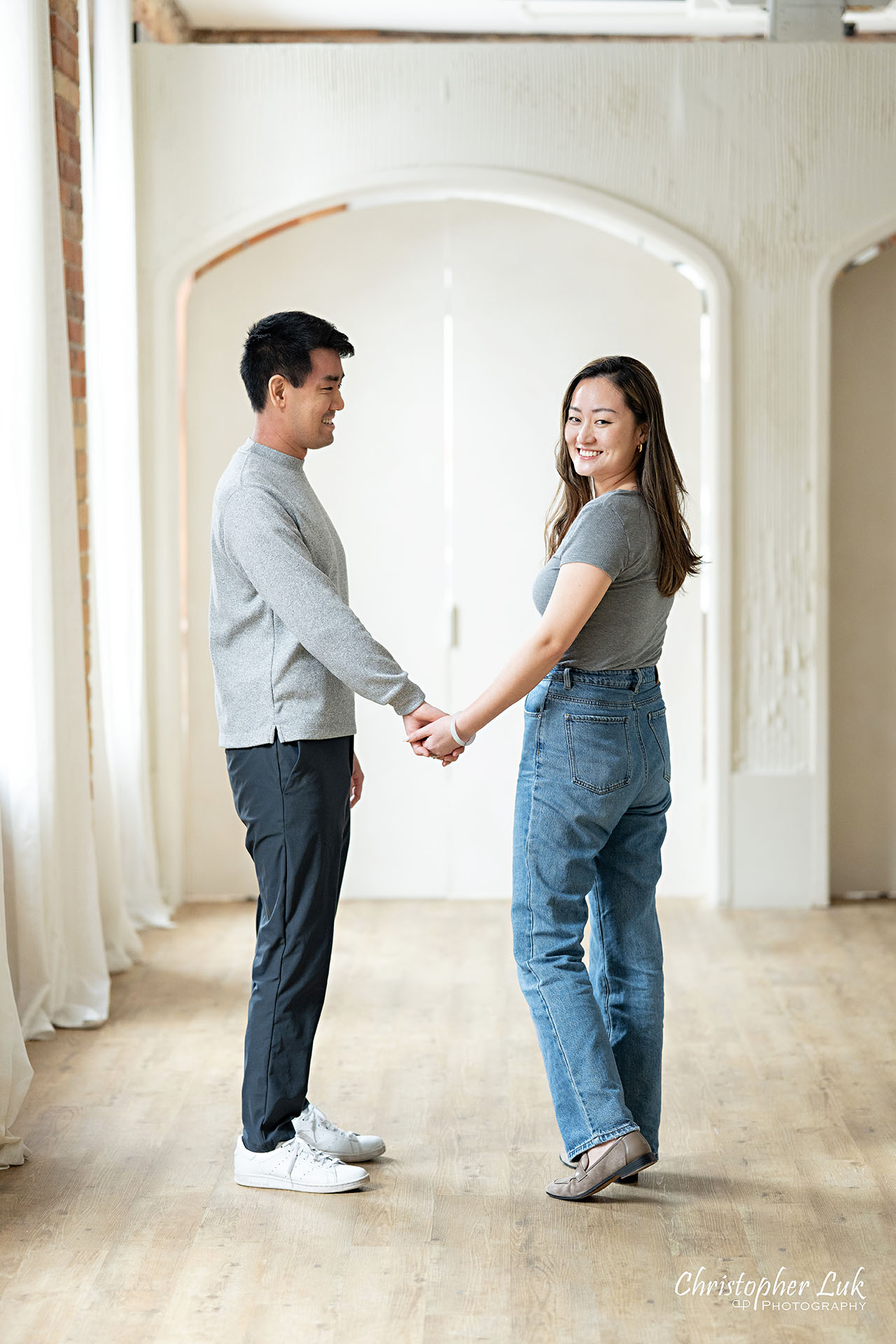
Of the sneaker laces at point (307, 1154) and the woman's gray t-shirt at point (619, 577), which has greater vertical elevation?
the woman's gray t-shirt at point (619, 577)

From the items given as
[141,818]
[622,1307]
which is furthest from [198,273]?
[622,1307]

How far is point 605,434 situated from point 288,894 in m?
0.98

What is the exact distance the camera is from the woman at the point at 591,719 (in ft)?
7.29

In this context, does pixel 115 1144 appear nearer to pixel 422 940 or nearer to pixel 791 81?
pixel 422 940

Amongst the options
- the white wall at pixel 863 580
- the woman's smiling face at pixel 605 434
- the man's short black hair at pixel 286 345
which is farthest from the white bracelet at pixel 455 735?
the white wall at pixel 863 580

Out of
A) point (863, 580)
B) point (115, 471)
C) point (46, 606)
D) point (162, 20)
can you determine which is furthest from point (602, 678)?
point (162, 20)

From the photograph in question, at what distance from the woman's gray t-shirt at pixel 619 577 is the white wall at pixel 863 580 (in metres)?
2.55

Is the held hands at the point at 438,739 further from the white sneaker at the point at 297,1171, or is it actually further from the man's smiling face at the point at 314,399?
the white sneaker at the point at 297,1171

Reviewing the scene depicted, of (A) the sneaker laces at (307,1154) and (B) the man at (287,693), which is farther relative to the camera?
(A) the sneaker laces at (307,1154)

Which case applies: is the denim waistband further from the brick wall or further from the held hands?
the brick wall

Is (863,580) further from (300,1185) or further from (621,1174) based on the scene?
(300,1185)

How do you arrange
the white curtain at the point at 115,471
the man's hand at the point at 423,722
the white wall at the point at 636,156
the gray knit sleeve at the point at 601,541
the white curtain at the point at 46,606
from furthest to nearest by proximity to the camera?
1. the white wall at the point at 636,156
2. the white curtain at the point at 115,471
3. the white curtain at the point at 46,606
4. the man's hand at the point at 423,722
5. the gray knit sleeve at the point at 601,541

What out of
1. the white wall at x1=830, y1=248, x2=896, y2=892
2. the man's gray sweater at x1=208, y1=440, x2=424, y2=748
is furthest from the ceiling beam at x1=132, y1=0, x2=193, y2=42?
the man's gray sweater at x1=208, y1=440, x2=424, y2=748

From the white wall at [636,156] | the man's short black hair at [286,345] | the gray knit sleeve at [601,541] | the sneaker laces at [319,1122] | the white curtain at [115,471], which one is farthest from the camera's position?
the white wall at [636,156]
